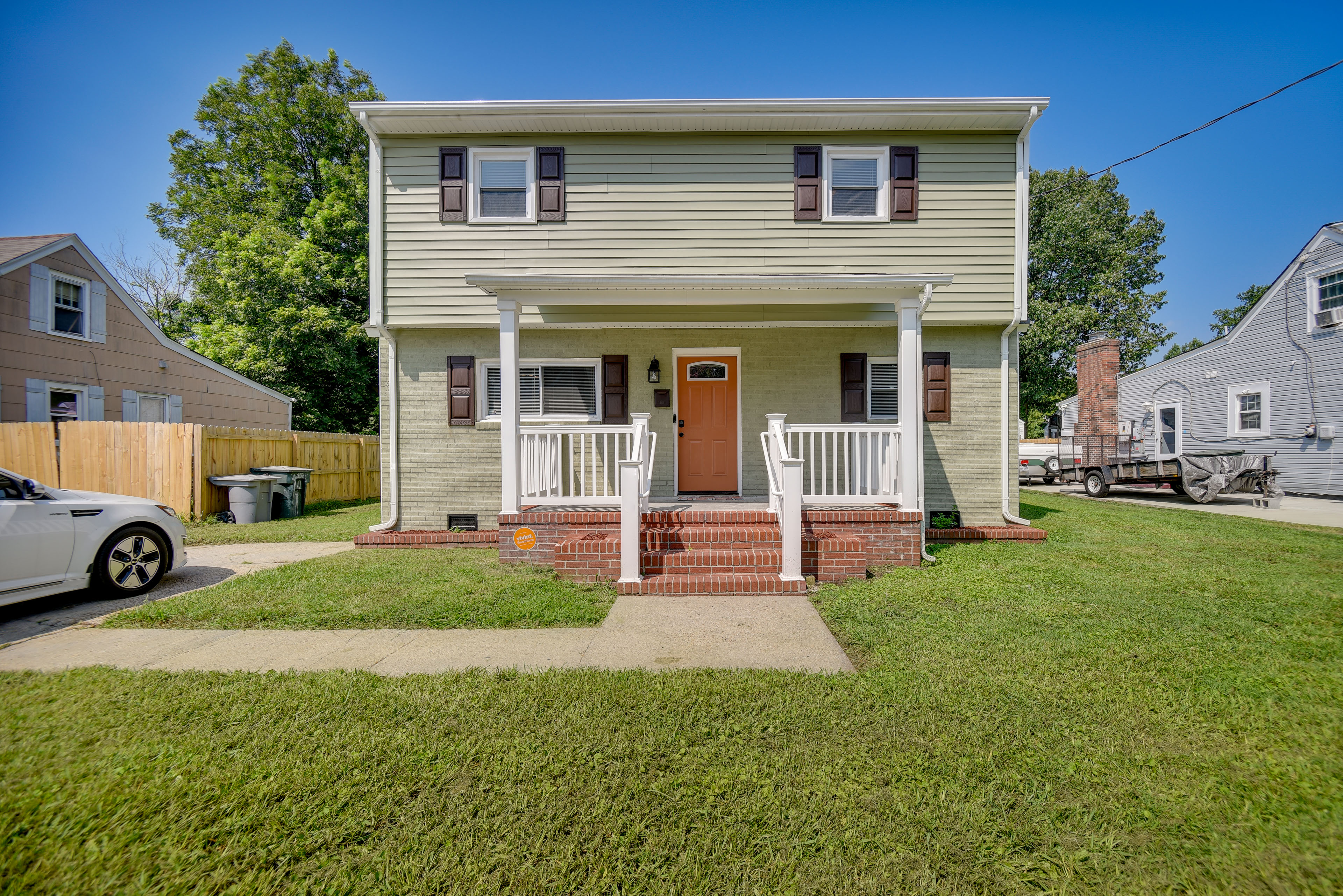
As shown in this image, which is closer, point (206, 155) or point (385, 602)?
point (385, 602)

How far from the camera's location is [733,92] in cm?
782

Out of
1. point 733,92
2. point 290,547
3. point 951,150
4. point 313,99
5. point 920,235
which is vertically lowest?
point 290,547

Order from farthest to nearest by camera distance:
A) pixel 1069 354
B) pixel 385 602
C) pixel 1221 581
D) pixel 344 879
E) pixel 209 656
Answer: pixel 1069 354 < pixel 1221 581 < pixel 385 602 < pixel 209 656 < pixel 344 879

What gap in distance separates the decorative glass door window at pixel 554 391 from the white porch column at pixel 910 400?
4.02 meters

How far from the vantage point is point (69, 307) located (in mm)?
11469

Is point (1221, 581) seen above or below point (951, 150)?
below

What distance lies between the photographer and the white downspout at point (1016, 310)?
288 inches

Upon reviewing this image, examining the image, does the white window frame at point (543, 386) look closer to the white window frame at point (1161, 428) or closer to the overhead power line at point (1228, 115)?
the overhead power line at point (1228, 115)

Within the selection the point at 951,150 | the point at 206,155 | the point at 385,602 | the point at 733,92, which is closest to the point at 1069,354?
the point at 951,150

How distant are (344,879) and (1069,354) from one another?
31.4 meters

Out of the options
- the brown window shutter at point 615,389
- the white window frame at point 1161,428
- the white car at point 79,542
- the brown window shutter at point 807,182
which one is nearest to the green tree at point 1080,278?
the white window frame at point 1161,428

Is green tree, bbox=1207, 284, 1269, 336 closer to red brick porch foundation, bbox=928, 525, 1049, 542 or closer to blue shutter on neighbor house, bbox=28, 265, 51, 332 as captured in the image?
red brick porch foundation, bbox=928, 525, 1049, 542

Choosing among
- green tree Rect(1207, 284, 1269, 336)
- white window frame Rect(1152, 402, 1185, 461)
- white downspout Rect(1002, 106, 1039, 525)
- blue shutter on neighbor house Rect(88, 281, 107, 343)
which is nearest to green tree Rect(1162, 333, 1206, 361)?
green tree Rect(1207, 284, 1269, 336)

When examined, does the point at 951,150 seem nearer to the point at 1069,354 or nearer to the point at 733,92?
the point at 733,92
